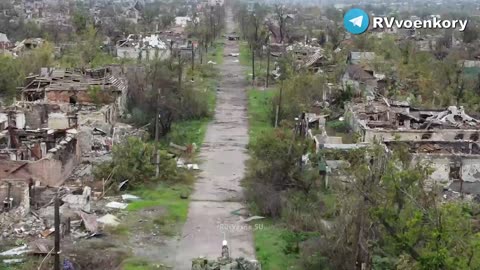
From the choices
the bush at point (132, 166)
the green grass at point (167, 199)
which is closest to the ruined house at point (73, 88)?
the bush at point (132, 166)

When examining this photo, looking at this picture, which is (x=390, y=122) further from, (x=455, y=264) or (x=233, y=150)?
(x=455, y=264)

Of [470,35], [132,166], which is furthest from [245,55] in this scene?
[132,166]

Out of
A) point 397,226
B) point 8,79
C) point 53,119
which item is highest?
point 397,226

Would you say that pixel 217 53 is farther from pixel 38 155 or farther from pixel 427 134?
pixel 38 155

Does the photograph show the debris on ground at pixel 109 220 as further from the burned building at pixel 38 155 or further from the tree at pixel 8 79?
the tree at pixel 8 79

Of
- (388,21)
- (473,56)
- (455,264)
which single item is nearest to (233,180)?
(455,264)

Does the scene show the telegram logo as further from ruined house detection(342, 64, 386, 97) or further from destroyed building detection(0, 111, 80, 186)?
destroyed building detection(0, 111, 80, 186)

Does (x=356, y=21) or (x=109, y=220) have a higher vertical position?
(x=356, y=21)
